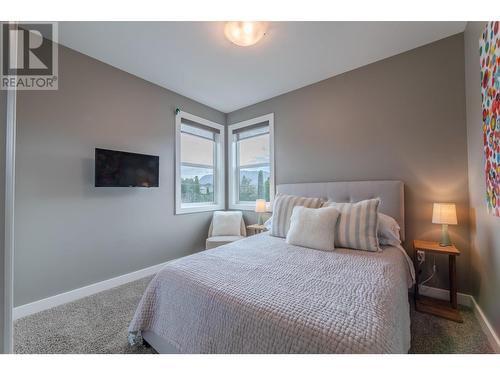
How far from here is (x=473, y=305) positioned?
183 centimetres

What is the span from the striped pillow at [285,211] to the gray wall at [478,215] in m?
1.27

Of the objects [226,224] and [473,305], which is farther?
[226,224]

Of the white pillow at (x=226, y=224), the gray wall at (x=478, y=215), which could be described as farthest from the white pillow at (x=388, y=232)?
the white pillow at (x=226, y=224)

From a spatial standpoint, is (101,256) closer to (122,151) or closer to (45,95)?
(122,151)

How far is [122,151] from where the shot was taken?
7.92 ft

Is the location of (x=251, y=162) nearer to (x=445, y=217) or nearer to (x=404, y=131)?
(x=404, y=131)

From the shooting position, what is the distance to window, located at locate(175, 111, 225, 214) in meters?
3.13

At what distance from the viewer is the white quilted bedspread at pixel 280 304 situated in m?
0.80

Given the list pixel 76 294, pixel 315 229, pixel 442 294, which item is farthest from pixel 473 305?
pixel 76 294

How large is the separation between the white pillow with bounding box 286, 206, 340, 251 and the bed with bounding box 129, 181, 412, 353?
0.09 m

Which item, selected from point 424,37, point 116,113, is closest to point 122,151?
point 116,113

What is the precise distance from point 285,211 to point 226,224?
1293mm

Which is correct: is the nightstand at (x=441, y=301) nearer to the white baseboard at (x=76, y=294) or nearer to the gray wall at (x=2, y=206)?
the gray wall at (x=2, y=206)
